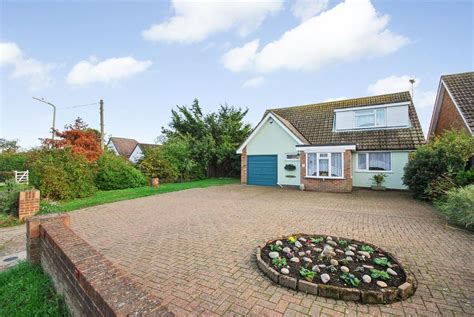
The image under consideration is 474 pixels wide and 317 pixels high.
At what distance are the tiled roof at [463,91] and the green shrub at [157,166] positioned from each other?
61.6 feet

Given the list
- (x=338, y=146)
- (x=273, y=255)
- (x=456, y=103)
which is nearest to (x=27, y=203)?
(x=273, y=255)

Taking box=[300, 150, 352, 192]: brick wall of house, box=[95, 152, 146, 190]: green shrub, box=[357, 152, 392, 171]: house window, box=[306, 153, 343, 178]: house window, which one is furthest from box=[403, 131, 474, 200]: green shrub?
box=[95, 152, 146, 190]: green shrub

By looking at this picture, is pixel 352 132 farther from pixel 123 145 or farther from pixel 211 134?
pixel 123 145

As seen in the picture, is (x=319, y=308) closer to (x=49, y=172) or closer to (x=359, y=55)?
(x=49, y=172)

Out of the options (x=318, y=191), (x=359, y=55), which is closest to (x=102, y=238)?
(x=318, y=191)

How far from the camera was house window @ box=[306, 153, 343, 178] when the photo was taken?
13.3 m

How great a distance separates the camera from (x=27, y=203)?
24.6 feet

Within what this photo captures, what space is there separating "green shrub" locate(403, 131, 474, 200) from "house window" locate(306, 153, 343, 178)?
334 cm

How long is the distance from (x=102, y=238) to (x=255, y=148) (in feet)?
41.4

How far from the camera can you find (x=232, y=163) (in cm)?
2153

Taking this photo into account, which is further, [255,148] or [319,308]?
[255,148]

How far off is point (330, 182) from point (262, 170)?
16.3 ft

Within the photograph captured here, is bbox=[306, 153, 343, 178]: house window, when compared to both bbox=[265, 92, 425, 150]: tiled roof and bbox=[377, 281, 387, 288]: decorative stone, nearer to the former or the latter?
bbox=[265, 92, 425, 150]: tiled roof

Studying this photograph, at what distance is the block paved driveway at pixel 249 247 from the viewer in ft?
9.29
